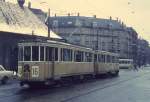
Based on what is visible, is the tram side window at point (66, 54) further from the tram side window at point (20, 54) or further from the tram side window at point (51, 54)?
the tram side window at point (20, 54)

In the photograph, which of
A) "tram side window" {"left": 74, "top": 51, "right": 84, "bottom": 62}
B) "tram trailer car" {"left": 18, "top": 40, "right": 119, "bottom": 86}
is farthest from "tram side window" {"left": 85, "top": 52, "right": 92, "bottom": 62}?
"tram trailer car" {"left": 18, "top": 40, "right": 119, "bottom": 86}

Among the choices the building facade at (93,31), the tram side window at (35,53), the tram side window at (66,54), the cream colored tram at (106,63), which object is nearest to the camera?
the tram side window at (35,53)

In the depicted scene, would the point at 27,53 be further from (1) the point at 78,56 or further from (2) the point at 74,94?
(1) the point at 78,56

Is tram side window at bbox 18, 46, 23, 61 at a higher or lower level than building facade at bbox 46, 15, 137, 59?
lower

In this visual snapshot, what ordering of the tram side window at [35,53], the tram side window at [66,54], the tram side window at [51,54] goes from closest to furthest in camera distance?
the tram side window at [35,53], the tram side window at [51,54], the tram side window at [66,54]

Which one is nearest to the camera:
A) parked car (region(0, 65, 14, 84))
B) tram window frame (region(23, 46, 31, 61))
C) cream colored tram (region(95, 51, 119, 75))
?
tram window frame (region(23, 46, 31, 61))

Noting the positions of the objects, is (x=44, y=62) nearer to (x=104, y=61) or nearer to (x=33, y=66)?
(x=33, y=66)

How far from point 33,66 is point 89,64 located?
1372 cm

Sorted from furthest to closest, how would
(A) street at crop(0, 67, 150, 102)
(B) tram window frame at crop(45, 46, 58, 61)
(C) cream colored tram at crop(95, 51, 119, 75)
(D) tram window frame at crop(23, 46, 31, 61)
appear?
(C) cream colored tram at crop(95, 51, 119, 75)
(B) tram window frame at crop(45, 46, 58, 61)
(D) tram window frame at crop(23, 46, 31, 61)
(A) street at crop(0, 67, 150, 102)

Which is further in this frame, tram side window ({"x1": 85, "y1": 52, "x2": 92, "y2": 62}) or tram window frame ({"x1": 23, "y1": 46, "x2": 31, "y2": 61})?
tram side window ({"x1": 85, "y1": 52, "x2": 92, "y2": 62})

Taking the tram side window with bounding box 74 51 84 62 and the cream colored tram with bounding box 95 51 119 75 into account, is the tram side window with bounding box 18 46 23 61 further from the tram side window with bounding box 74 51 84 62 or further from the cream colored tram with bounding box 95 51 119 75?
the cream colored tram with bounding box 95 51 119 75

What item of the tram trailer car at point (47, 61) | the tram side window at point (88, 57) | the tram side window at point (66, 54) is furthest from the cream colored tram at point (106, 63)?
the tram side window at point (66, 54)

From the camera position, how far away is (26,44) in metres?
27.4

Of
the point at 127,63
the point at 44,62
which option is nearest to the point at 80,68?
the point at 44,62
